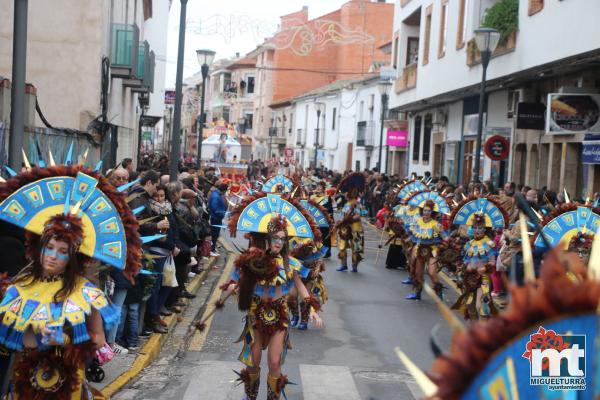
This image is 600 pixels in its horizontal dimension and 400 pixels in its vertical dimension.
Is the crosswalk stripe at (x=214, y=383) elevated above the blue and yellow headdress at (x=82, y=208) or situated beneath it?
situated beneath

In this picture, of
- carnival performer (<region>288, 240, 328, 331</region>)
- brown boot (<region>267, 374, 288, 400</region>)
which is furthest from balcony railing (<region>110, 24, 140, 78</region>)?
brown boot (<region>267, 374, 288, 400</region>)

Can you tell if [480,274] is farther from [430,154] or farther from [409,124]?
[409,124]

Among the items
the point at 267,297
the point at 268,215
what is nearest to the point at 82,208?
the point at 267,297

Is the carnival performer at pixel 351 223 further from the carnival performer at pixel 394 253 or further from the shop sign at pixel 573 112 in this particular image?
the shop sign at pixel 573 112

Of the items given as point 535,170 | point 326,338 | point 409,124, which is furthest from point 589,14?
point 409,124

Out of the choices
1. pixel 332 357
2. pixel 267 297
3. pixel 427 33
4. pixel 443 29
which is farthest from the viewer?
pixel 427 33

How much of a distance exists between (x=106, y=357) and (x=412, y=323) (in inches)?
303

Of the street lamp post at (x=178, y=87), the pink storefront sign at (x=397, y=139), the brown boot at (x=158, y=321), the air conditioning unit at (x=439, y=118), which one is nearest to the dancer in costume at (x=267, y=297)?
the brown boot at (x=158, y=321)

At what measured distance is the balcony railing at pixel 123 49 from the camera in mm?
23172

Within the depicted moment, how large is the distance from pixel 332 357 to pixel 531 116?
47.5ft

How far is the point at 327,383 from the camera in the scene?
9.62 meters

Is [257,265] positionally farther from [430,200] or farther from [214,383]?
[430,200]

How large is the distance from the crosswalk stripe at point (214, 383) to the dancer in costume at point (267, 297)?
67 cm

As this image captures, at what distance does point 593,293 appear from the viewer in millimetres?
2514
